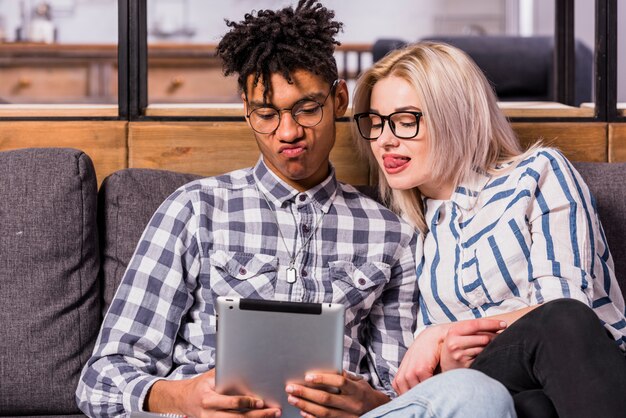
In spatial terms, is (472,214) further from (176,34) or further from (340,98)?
(176,34)

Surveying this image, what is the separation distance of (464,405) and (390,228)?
Result: 0.59 metres

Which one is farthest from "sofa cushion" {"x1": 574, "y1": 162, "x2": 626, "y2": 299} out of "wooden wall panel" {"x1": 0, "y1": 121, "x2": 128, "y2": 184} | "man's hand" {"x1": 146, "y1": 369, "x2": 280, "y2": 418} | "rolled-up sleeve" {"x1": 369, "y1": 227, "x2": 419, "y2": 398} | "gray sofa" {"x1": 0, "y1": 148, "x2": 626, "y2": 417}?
A: "wooden wall panel" {"x1": 0, "y1": 121, "x2": 128, "y2": 184}

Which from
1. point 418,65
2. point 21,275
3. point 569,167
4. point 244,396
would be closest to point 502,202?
point 569,167

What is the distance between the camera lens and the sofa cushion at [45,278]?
1.50 metres

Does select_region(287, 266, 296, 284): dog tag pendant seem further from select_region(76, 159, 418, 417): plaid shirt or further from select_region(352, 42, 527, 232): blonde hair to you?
select_region(352, 42, 527, 232): blonde hair

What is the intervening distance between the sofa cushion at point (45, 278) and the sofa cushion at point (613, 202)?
39.5 inches

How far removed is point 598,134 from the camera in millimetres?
1885

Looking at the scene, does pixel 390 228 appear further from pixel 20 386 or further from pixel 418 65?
pixel 20 386

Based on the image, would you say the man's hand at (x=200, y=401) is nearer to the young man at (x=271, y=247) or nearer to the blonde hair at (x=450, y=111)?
the young man at (x=271, y=247)

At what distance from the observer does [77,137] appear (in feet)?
6.02

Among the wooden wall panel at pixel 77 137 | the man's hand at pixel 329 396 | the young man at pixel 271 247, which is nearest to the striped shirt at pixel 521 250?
Answer: the young man at pixel 271 247

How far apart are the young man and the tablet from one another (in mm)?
232

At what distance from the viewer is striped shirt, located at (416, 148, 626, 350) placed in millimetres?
1410

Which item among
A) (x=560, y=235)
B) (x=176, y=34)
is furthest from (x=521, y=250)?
(x=176, y=34)
